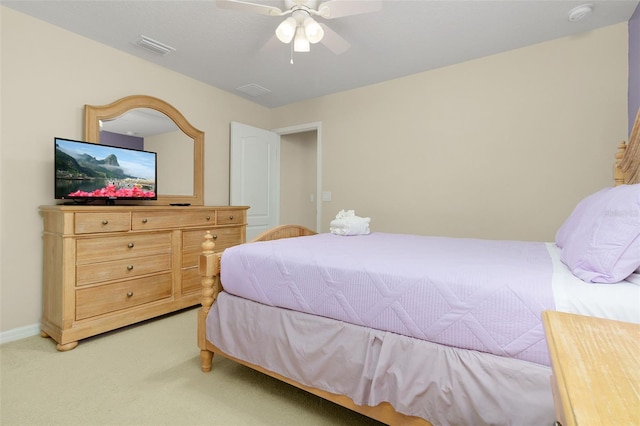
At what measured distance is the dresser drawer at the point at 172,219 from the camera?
2512 millimetres

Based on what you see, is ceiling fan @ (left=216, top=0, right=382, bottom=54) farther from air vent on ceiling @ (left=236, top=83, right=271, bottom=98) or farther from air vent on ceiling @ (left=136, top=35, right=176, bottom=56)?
air vent on ceiling @ (left=236, top=83, right=271, bottom=98)

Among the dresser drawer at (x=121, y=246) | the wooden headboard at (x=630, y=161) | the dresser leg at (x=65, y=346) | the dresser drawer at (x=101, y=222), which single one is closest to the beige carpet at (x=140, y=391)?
the dresser leg at (x=65, y=346)

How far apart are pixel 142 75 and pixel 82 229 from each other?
1.70 m

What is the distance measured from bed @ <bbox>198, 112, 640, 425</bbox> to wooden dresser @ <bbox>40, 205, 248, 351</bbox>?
1.10m

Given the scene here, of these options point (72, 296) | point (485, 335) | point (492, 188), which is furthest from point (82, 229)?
point (492, 188)

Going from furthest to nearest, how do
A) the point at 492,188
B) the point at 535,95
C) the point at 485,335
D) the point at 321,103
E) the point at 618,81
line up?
the point at 321,103 → the point at 492,188 → the point at 535,95 → the point at 618,81 → the point at 485,335

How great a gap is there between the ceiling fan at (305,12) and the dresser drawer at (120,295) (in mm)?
2136

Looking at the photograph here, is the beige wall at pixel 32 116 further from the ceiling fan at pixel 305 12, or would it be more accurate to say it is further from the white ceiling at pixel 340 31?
the ceiling fan at pixel 305 12

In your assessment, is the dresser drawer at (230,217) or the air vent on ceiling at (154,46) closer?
the air vent on ceiling at (154,46)

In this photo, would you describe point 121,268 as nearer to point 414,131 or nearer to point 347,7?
point 347,7

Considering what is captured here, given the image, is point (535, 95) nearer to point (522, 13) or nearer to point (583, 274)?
point (522, 13)

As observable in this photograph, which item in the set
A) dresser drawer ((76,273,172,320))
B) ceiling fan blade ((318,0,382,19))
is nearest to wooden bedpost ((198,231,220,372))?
dresser drawer ((76,273,172,320))

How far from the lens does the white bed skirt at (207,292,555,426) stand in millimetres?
1018

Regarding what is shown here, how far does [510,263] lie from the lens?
4.46ft
